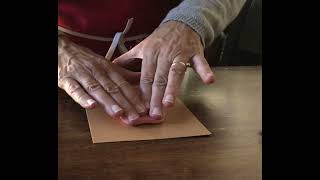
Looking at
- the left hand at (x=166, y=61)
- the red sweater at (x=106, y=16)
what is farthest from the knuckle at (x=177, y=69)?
the red sweater at (x=106, y=16)

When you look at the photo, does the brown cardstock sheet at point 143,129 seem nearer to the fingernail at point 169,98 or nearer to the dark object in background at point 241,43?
the fingernail at point 169,98

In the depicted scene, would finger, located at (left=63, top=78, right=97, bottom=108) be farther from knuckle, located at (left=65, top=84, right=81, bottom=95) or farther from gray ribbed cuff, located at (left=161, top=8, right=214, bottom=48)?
gray ribbed cuff, located at (left=161, top=8, right=214, bottom=48)

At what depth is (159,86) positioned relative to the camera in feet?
2.60

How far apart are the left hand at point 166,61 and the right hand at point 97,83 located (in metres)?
0.03

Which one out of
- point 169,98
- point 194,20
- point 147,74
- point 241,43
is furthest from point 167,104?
point 241,43

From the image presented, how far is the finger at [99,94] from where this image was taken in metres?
0.73

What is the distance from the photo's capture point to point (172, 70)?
82cm

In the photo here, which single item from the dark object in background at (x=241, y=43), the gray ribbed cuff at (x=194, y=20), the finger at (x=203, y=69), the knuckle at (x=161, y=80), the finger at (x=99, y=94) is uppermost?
the gray ribbed cuff at (x=194, y=20)

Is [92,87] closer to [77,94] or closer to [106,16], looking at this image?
[77,94]

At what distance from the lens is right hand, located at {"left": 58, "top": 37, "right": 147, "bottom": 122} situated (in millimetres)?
737

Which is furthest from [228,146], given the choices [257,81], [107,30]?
[107,30]

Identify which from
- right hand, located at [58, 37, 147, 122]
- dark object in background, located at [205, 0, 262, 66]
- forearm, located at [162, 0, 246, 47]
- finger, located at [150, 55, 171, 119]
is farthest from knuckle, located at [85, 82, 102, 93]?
dark object in background, located at [205, 0, 262, 66]

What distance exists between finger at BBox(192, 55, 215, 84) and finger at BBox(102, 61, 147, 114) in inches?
5.5
